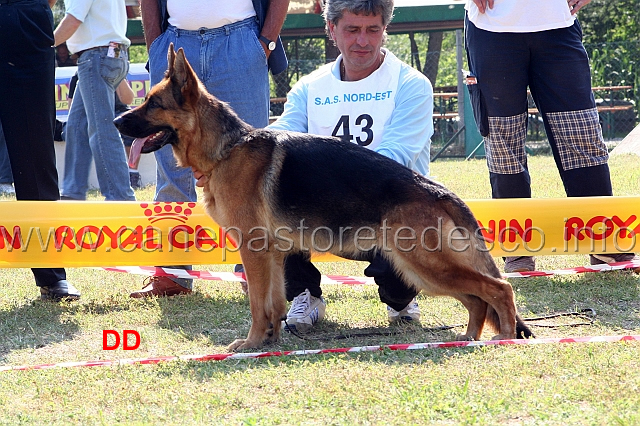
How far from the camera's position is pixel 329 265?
19.5 ft

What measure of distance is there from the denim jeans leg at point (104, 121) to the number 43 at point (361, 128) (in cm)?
366

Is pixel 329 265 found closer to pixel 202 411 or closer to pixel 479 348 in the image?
pixel 479 348

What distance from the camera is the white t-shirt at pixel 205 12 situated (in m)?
5.05

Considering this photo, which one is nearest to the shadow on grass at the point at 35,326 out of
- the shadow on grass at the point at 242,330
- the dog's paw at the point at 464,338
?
the shadow on grass at the point at 242,330

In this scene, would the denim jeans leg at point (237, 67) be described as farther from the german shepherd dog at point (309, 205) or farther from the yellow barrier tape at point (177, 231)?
the german shepherd dog at point (309, 205)

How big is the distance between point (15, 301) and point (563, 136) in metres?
3.85

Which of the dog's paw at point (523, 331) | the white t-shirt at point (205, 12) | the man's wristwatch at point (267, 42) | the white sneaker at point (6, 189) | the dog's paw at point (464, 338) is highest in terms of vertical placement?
the white t-shirt at point (205, 12)

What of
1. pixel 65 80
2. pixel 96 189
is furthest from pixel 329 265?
pixel 65 80

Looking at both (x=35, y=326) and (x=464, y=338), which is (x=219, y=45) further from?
(x=464, y=338)

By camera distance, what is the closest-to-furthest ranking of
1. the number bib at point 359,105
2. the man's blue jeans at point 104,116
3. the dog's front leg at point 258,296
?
the dog's front leg at point 258,296, the number bib at point 359,105, the man's blue jeans at point 104,116

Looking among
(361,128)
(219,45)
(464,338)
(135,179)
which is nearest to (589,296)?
(464,338)

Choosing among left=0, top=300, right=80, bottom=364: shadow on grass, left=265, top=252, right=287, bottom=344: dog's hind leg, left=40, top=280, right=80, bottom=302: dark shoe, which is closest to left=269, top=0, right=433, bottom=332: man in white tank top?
left=265, top=252, right=287, bottom=344: dog's hind leg

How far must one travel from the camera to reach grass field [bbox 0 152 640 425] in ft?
9.27

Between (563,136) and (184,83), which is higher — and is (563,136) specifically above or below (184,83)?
below
